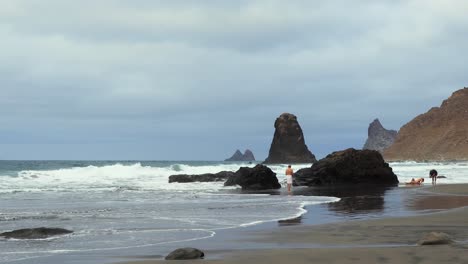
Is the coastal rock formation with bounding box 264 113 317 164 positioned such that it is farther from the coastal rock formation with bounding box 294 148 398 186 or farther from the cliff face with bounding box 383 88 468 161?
the coastal rock formation with bounding box 294 148 398 186

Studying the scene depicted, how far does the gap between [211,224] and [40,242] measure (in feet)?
13.8

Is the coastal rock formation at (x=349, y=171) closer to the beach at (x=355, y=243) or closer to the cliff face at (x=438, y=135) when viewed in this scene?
the beach at (x=355, y=243)

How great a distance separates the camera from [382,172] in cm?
3734

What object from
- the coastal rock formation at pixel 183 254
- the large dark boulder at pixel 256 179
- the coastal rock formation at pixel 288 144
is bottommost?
the coastal rock formation at pixel 183 254

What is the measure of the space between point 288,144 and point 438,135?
152ft

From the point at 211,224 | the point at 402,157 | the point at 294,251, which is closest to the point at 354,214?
the point at 211,224

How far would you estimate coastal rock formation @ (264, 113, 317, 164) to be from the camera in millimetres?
124938

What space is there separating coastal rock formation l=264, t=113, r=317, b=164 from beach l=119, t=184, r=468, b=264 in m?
111

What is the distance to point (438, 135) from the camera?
146625mm

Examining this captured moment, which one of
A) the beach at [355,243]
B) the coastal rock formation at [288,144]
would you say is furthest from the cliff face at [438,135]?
the beach at [355,243]

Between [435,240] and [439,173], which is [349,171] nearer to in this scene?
[439,173]

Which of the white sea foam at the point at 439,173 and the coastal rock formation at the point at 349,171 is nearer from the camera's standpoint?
the coastal rock formation at the point at 349,171

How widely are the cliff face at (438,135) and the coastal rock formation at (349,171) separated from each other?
101 meters

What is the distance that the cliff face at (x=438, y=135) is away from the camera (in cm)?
13788
